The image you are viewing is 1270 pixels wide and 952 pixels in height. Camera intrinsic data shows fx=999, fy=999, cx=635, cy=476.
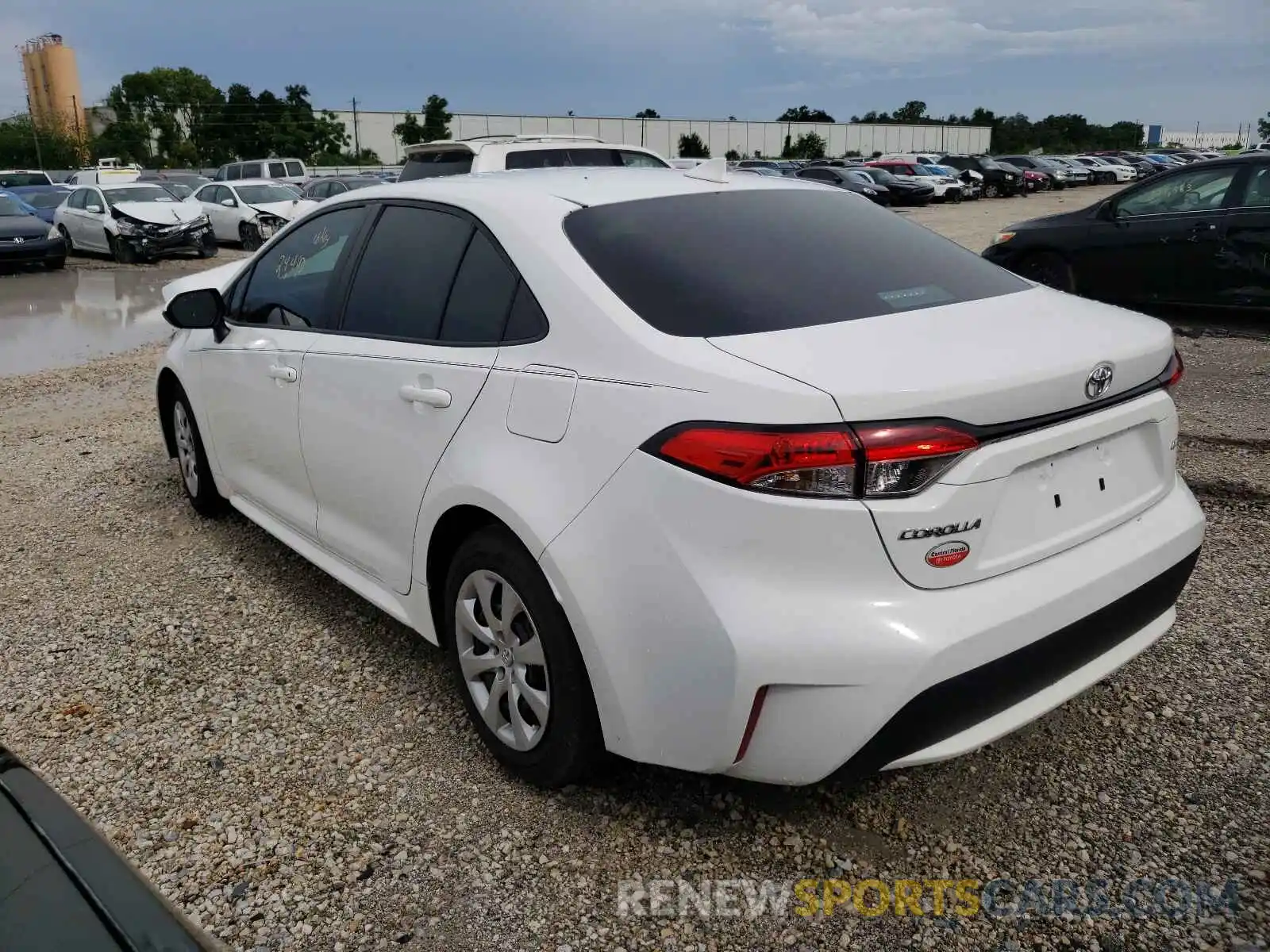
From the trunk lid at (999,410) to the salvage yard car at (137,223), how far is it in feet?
65.2

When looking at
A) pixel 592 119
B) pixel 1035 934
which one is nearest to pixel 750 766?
pixel 1035 934

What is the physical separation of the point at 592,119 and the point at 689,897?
303ft

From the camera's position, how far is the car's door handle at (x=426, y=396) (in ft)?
9.25

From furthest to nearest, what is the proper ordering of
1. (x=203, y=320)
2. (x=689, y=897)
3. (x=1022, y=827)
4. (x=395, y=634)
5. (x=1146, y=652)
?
(x=203, y=320) < (x=395, y=634) < (x=1146, y=652) < (x=1022, y=827) < (x=689, y=897)

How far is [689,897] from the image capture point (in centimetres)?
241

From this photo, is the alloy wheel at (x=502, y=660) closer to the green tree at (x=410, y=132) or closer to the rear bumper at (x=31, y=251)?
the rear bumper at (x=31, y=251)

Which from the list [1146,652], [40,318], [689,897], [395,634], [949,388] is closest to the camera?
[949,388]

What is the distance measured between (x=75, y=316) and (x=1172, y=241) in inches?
510

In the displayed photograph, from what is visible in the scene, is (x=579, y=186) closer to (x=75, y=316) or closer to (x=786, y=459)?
(x=786, y=459)

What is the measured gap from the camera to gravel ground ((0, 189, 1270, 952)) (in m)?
2.34

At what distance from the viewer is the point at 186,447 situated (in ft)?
16.4

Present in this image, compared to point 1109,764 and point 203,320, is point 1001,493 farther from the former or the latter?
point 203,320

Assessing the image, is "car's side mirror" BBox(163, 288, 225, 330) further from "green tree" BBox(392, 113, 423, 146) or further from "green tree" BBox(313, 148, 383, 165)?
"green tree" BBox(392, 113, 423, 146)

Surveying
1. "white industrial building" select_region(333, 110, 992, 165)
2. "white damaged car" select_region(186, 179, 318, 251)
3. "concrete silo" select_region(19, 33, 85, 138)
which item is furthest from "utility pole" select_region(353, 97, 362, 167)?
"white damaged car" select_region(186, 179, 318, 251)
